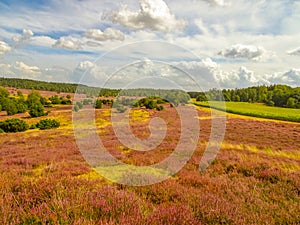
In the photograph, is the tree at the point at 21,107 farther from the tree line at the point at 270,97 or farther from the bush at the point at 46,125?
the tree line at the point at 270,97

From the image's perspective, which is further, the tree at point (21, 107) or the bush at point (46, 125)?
the tree at point (21, 107)

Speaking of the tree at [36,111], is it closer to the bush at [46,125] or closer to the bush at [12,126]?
the bush at [46,125]

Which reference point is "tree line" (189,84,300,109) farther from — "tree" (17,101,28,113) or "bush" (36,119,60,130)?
"tree" (17,101,28,113)

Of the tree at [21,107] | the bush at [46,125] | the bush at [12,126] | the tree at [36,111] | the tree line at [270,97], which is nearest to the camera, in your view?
the bush at [12,126]

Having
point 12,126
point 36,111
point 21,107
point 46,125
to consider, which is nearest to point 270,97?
point 36,111

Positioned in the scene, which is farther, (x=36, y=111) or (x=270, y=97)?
(x=270, y=97)

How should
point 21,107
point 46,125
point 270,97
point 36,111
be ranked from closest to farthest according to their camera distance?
point 46,125, point 36,111, point 21,107, point 270,97

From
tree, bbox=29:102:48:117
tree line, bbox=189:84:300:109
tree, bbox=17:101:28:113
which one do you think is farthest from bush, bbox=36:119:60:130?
tree line, bbox=189:84:300:109

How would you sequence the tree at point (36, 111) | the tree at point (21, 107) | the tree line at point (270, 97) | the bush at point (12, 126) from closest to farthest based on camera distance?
the bush at point (12, 126) < the tree at point (36, 111) < the tree at point (21, 107) < the tree line at point (270, 97)

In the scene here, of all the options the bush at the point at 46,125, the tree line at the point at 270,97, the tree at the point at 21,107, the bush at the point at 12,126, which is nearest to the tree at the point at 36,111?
the tree at the point at 21,107

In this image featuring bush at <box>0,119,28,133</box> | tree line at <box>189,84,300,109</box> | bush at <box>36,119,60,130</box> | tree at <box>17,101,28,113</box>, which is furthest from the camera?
tree line at <box>189,84,300,109</box>

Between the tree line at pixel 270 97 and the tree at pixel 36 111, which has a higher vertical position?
the tree line at pixel 270 97

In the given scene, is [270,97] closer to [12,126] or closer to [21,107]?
[21,107]

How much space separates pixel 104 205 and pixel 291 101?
294 feet
